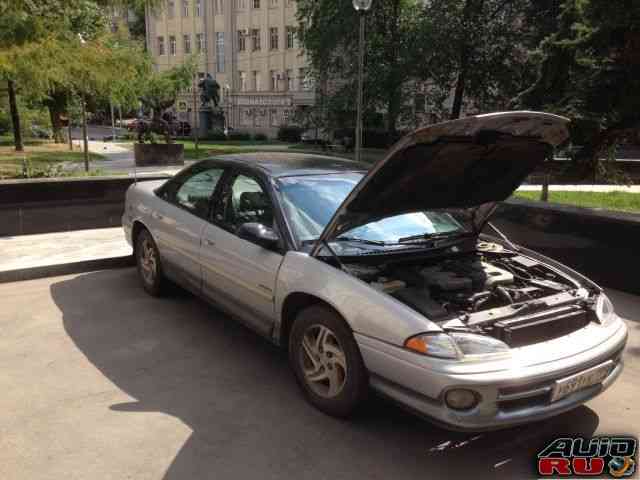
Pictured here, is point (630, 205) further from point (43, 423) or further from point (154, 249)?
point (43, 423)

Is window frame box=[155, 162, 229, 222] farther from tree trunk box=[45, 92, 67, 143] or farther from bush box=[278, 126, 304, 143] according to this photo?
bush box=[278, 126, 304, 143]

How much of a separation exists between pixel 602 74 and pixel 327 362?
27.6 feet

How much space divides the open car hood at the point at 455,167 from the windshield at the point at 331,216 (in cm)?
25

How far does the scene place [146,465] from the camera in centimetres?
306

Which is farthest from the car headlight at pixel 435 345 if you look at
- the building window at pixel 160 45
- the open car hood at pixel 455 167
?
the building window at pixel 160 45

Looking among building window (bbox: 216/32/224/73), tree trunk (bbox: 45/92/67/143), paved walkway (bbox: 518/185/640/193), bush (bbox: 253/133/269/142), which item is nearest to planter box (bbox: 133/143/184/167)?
paved walkway (bbox: 518/185/640/193)

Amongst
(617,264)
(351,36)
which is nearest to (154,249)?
(617,264)

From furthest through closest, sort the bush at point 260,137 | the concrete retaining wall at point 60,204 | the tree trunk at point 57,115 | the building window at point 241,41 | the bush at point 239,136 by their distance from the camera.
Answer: the building window at point 241,41
the bush at point 260,137
the bush at point 239,136
the tree trunk at point 57,115
the concrete retaining wall at point 60,204

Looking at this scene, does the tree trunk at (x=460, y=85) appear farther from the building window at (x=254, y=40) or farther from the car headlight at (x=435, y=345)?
the building window at (x=254, y=40)

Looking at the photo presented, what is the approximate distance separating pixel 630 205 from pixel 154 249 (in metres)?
11.0

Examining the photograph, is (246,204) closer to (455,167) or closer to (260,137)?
(455,167)

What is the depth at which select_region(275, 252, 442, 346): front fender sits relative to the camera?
3.01 metres

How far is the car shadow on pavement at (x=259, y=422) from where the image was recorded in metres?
3.08

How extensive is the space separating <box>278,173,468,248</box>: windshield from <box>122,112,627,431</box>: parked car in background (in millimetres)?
13
